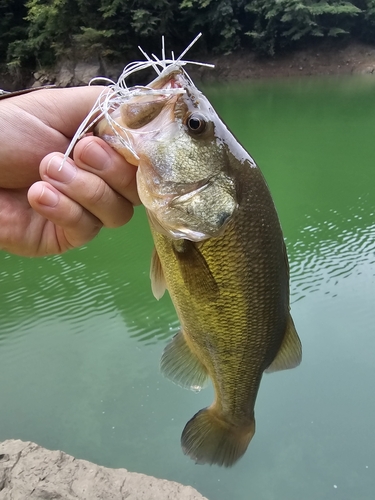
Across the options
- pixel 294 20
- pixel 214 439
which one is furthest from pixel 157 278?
pixel 294 20

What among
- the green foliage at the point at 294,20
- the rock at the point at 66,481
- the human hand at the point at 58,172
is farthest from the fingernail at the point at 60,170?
the green foliage at the point at 294,20

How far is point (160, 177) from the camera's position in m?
1.26

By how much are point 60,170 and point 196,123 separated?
48cm

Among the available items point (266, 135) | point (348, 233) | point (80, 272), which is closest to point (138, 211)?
point (80, 272)

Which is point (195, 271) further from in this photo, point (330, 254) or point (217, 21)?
point (217, 21)

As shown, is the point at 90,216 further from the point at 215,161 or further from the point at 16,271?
the point at 16,271

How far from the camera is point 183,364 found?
156 centimetres

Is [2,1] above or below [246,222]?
below

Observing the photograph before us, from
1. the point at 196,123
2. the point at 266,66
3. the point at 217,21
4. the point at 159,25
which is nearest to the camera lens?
the point at 196,123

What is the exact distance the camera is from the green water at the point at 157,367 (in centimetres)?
355

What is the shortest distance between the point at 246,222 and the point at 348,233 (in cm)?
611

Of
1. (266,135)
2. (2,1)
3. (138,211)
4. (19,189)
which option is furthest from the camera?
(2,1)

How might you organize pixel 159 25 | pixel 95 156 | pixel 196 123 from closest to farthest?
pixel 196 123, pixel 95 156, pixel 159 25

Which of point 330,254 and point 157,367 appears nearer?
point 157,367
